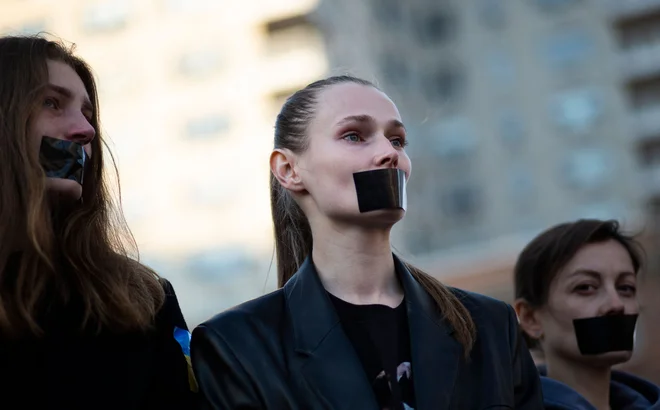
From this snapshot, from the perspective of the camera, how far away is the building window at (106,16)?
37.8 m

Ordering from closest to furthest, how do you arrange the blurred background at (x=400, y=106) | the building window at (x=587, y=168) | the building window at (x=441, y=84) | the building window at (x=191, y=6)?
the blurred background at (x=400, y=106)
the building window at (x=191, y=6)
the building window at (x=587, y=168)
the building window at (x=441, y=84)

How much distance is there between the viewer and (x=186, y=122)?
36.4 meters

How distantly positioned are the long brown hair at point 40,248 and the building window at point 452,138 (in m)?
39.4

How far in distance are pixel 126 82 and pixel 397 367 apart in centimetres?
3556

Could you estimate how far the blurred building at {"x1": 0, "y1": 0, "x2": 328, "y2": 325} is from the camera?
3522 centimetres

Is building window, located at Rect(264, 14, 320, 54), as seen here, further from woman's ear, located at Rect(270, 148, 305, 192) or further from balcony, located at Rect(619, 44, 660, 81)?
woman's ear, located at Rect(270, 148, 305, 192)

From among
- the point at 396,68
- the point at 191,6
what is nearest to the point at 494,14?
the point at 396,68

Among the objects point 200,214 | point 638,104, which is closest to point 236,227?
point 200,214

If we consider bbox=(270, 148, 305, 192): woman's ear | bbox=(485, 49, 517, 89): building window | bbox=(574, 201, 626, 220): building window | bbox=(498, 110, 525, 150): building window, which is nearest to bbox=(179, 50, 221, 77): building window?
bbox=(485, 49, 517, 89): building window

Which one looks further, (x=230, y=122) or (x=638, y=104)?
(x=638, y=104)

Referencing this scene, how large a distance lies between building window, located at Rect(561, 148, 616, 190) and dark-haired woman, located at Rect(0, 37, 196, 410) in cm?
3739

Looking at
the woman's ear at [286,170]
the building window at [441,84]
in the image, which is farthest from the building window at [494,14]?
the woman's ear at [286,170]

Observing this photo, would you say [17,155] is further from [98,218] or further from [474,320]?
[474,320]

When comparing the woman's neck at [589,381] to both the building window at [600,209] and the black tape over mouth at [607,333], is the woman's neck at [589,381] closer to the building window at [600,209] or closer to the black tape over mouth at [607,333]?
the black tape over mouth at [607,333]
